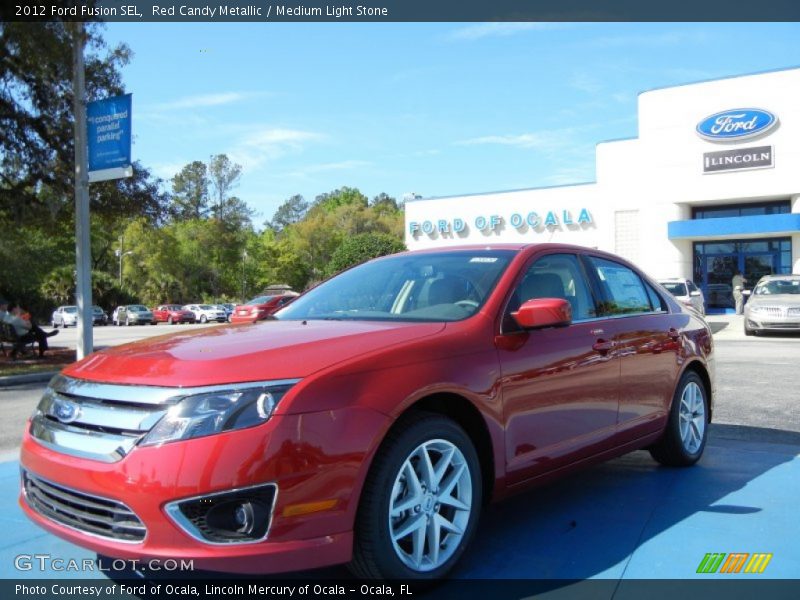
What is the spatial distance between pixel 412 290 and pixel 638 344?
5.22ft

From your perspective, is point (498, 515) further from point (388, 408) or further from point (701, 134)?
point (701, 134)

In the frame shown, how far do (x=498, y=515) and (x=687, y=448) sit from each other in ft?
5.80

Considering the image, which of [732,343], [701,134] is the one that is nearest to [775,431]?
[732,343]

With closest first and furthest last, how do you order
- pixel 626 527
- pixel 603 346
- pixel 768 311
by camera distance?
pixel 626 527, pixel 603 346, pixel 768 311

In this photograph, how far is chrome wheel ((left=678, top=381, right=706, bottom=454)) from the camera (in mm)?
5215

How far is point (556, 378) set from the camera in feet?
12.7

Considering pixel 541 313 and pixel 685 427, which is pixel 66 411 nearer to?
pixel 541 313

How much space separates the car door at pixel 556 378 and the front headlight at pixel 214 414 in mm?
1299

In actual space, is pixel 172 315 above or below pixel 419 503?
below

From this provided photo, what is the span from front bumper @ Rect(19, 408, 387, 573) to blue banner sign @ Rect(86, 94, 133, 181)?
1094cm

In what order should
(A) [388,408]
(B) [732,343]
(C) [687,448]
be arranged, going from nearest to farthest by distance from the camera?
(A) [388,408] < (C) [687,448] < (B) [732,343]

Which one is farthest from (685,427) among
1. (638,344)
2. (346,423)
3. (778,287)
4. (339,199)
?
(339,199)

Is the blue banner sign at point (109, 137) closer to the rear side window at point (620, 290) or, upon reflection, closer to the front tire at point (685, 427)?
the rear side window at point (620, 290)

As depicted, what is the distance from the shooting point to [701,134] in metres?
31.5
